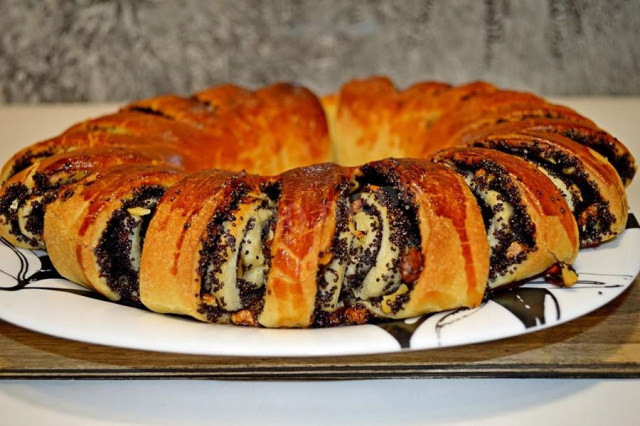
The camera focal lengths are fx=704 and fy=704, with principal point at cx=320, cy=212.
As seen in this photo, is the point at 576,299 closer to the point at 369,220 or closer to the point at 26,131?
the point at 369,220

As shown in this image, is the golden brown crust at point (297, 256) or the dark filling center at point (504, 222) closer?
the golden brown crust at point (297, 256)

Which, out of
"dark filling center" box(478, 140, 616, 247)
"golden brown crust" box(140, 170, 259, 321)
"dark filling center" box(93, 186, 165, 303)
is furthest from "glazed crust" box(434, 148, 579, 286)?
"dark filling center" box(93, 186, 165, 303)

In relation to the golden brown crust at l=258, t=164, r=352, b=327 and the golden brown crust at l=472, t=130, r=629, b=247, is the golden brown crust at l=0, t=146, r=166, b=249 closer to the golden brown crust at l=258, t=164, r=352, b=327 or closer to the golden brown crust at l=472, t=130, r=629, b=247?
the golden brown crust at l=258, t=164, r=352, b=327

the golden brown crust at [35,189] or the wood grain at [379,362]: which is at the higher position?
the golden brown crust at [35,189]

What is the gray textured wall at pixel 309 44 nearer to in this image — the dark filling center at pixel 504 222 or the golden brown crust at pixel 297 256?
the dark filling center at pixel 504 222

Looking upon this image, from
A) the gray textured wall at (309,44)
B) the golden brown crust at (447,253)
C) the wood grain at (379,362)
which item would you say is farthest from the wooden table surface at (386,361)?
the gray textured wall at (309,44)

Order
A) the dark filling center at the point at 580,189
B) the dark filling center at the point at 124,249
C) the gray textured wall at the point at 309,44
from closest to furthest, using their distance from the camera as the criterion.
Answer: the dark filling center at the point at 124,249 < the dark filling center at the point at 580,189 < the gray textured wall at the point at 309,44

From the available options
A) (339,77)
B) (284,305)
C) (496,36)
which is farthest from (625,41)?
(284,305)
